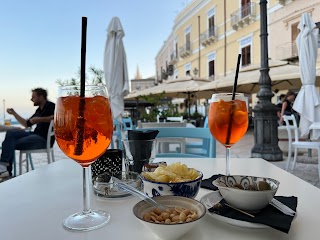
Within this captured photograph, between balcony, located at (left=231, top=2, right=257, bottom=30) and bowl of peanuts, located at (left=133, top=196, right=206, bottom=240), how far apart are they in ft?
46.5

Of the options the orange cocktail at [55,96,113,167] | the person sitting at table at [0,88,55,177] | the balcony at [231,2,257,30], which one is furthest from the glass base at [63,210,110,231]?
the balcony at [231,2,257,30]

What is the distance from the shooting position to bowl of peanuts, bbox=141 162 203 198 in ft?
1.79

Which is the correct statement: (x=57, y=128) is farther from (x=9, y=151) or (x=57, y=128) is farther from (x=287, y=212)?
(x=9, y=151)

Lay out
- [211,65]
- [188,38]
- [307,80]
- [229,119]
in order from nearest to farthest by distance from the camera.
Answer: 1. [229,119]
2. [307,80]
3. [211,65]
4. [188,38]

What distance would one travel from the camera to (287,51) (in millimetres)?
11188

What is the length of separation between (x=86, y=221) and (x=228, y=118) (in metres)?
0.48

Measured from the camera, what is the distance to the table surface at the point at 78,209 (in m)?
0.45

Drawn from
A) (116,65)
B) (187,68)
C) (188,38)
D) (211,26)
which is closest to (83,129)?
(116,65)

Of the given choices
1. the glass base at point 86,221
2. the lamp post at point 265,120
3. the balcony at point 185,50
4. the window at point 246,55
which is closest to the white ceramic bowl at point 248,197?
the glass base at point 86,221

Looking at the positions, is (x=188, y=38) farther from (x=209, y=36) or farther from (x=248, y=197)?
(x=248, y=197)

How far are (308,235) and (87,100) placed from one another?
479mm

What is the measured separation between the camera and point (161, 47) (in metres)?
32.8

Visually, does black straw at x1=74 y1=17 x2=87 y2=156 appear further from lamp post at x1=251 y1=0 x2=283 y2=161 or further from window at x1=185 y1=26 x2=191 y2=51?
window at x1=185 y1=26 x2=191 y2=51

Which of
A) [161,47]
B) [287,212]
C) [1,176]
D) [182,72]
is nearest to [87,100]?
[287,212]
